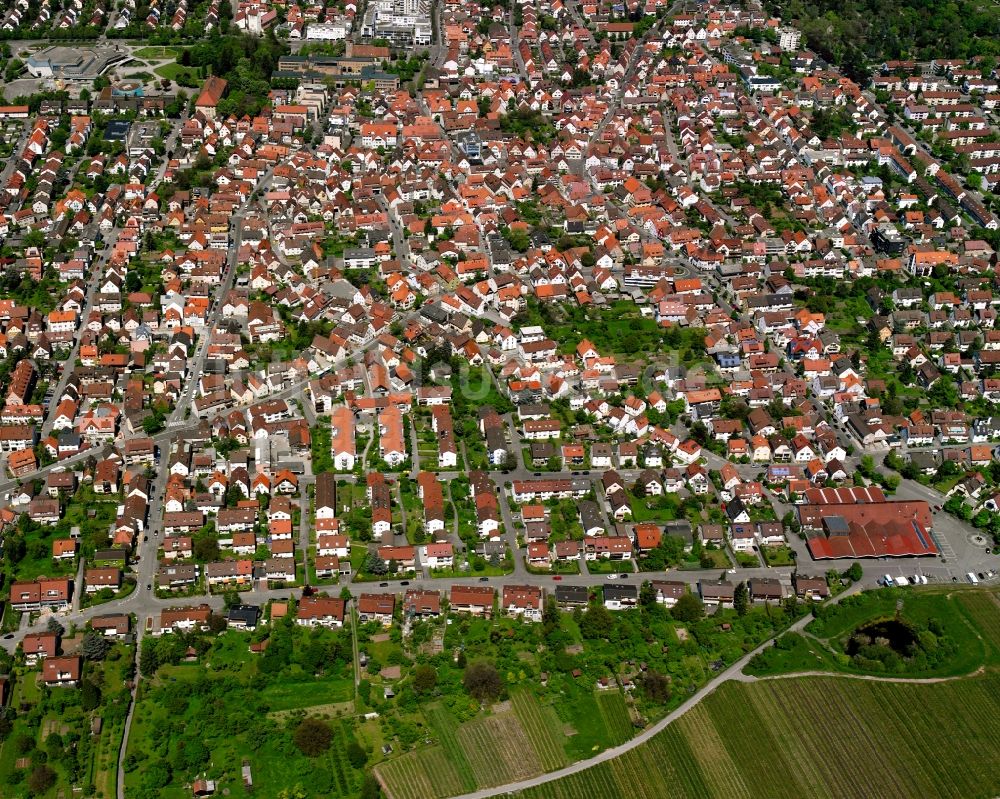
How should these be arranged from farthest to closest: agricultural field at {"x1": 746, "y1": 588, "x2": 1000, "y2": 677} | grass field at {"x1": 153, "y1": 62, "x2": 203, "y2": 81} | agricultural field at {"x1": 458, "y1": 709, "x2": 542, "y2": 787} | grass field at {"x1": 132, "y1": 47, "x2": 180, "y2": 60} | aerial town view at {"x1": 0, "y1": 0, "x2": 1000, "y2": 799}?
grass field at {"x1": 132, "y1": 47, "x2": 180, "y2": 60} → grass field at {"x1": 153, "y1": 62, "x2": 203, "y2": 81} → agricultural field at {"x1": 746, "y1": 588, "x2": 1000, "y2": 677} → aerial town view at {"x1": 0, "y1": 0, "x2": 1000, "y2": 799} → agricultural field at {"x1": 458, "y1": 709, "x2": 542, "y2": 787}

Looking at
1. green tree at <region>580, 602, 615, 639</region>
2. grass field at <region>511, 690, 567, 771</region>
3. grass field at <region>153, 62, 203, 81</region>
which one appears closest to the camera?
grass field at <region>511, 690, 567, 771</region>

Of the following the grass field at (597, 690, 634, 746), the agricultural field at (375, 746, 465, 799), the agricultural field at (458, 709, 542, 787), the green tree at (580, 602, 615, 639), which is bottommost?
the agricultural field at (375, 746, 465, 799)

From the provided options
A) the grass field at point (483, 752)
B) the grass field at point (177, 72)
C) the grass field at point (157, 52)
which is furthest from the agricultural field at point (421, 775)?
the grass field at point (157, 52)

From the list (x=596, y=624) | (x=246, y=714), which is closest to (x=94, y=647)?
(x=246, y=714)

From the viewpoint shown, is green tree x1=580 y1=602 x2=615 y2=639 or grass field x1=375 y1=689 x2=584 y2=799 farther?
green tree x1=580 y1=602 x2=615 y2=639

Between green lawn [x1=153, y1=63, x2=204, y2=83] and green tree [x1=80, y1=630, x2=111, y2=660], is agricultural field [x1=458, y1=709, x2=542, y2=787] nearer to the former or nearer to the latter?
green tree [x1=80, y1=630, x2=111, y2=660]

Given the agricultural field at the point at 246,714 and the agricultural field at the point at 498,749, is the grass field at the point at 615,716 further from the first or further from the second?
the agricultural field at the point at 246,714

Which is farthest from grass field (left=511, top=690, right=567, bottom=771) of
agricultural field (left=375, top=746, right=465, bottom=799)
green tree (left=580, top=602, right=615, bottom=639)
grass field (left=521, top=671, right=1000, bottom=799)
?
green tree (left=580, top=602, right=615, bottom=639)

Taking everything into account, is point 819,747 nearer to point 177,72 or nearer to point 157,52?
point 177,72

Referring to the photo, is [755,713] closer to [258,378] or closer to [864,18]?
[258,378]
